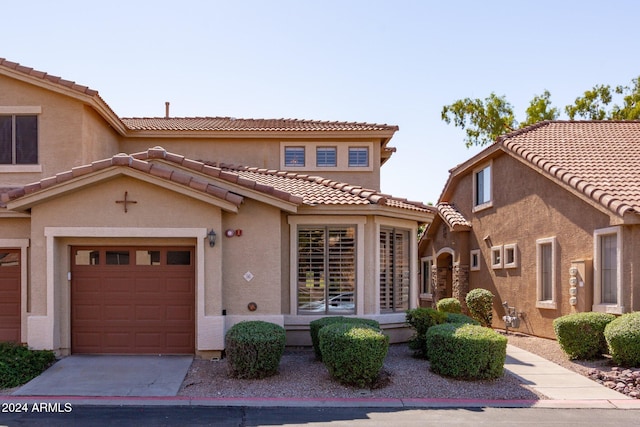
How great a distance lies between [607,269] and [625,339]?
2844 millimetres

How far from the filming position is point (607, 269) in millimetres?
13727

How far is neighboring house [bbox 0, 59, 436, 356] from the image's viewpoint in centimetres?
1212

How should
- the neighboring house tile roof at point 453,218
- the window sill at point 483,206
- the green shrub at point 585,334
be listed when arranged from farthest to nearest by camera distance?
1. the neighboring house tile roof at point 453,218
2. the window sill at point 483,206
3. the green shrub at point 585,334

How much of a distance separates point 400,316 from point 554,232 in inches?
190

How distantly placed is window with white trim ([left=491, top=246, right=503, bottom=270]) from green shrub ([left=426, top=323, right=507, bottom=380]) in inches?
336

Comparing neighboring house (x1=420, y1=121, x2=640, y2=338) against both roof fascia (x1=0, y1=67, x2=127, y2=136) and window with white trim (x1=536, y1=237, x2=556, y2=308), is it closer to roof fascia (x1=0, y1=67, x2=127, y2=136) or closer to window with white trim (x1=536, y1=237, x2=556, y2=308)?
window with white trim (x1=536, y1=237, x2=556, y2=308)

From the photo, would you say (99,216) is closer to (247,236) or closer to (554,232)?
(247,236)

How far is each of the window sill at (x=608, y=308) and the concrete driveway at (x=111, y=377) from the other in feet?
29.6

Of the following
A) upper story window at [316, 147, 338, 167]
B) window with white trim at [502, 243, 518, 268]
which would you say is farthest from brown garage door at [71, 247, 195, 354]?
window with white trim at [502, 243, 518, 268]

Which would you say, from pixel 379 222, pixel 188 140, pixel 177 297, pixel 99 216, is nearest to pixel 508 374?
pixel 379 222

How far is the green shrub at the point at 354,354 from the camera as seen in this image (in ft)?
33.2

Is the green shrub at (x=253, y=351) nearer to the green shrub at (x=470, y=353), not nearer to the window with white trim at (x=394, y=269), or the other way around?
the green shrub at (x=470, y=353)

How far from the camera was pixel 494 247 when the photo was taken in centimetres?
1953

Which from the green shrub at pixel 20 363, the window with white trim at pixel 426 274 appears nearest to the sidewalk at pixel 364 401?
the green shrub at pixel 20 363
